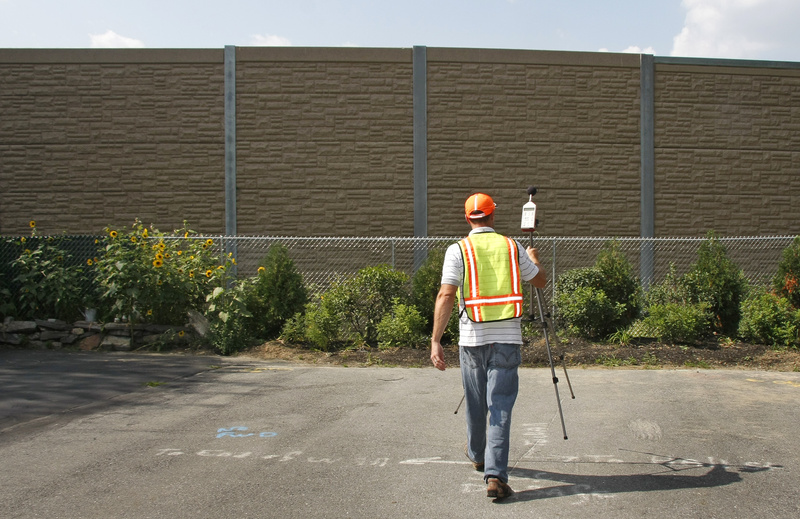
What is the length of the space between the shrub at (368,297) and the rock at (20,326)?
190 inches

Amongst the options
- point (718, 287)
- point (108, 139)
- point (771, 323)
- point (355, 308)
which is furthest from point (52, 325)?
point (771, 323)

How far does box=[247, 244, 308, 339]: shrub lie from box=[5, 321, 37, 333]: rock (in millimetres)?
3484

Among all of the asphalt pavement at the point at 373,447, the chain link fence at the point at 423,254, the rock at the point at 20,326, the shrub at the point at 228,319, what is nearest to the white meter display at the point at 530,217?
the asphalt pavement at the point at 373,447

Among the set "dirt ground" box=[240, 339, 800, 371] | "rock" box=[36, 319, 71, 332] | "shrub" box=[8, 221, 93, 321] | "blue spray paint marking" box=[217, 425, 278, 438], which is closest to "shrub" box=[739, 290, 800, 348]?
"dirt ground" box=[240, 339, 800, 371]

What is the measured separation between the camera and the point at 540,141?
1507cm

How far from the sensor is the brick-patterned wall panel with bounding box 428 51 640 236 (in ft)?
48.8

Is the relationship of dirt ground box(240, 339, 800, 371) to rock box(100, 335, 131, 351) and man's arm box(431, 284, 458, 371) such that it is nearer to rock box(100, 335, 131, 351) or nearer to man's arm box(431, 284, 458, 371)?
rock box(100, 335, 131, 351)

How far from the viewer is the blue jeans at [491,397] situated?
13.7ft

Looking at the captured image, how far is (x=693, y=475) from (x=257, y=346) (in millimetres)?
7471

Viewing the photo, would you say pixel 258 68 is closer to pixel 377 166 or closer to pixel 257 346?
pixel 377 166

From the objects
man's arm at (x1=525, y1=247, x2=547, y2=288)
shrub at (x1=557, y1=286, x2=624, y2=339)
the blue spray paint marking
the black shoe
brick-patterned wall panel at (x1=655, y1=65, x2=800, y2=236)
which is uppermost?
brick-patterned wall panel at (x1=655, y1=65, x2=800, y2=236)

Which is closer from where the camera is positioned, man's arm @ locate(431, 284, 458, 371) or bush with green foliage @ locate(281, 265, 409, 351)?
man's arm @ locate(431, 284, 458, 371)

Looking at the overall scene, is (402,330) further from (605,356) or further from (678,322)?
(678,322)

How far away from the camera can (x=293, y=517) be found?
3.90m
